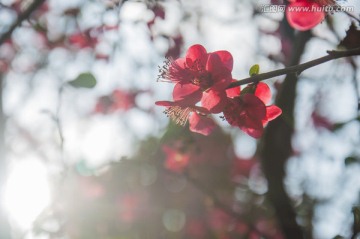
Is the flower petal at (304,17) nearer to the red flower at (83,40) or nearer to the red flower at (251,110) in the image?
the red flower at (251,110)

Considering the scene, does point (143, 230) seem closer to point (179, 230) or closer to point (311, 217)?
point (179, 230)

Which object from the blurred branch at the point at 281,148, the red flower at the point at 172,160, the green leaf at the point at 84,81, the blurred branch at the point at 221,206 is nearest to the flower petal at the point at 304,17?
the green leaf at the point at 84,81

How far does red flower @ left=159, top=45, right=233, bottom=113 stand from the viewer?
1.02 metres

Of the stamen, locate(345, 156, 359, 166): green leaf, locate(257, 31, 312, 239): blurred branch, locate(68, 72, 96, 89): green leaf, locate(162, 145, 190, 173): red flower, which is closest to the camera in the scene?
the stamen

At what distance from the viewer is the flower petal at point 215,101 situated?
1.02m

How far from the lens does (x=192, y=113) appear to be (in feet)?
3.97

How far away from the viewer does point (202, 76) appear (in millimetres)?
Answer: 1086

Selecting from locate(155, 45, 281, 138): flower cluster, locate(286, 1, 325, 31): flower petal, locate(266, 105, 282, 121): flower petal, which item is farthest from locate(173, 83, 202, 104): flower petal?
locate(286, 1, 325, 31): flower petal

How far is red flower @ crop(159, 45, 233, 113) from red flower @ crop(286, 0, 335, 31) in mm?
286

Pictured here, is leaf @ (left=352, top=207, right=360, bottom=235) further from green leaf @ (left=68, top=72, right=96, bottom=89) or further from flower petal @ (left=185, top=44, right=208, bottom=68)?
green leaf @ (left=68, top=72, right=96, bottom=89)

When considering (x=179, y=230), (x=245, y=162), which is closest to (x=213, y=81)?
(x=245, y=162)

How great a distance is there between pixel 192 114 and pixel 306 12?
0.48 m

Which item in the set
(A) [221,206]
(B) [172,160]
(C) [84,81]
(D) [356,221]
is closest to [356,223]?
(D) [356,221]

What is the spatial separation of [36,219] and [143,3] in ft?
4.93
